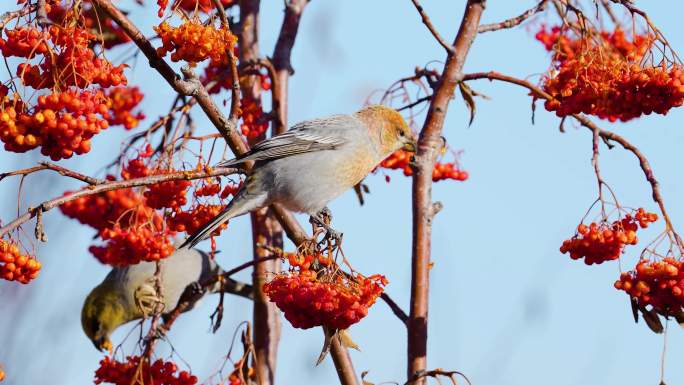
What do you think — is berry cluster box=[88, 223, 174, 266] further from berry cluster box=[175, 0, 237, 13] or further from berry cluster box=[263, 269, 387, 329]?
berry cluster box=[263, 269, 387, 329]

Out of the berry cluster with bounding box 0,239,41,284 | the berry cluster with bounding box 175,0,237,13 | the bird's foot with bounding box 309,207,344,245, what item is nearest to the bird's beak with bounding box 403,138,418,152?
the bird's foot with bounding box 309,207,344,245

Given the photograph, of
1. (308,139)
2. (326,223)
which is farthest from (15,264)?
(308,139)

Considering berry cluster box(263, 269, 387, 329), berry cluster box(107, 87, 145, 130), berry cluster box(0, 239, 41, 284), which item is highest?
berry cluster box(107, 87, 145, 130)

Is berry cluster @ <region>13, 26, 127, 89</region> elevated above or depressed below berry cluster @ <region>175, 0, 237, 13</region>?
below

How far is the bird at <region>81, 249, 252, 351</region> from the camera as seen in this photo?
596 cm

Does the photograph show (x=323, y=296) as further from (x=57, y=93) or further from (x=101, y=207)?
(x=101, y=207)

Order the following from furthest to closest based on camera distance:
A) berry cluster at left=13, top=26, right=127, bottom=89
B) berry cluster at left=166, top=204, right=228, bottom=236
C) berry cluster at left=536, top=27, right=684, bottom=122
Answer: berry cluster at left=166, top=204, right=228, bottom=236, berry cluster at left=536, top=27, right=684, bottom=122, berry cluster at left=13, top=26, right=127, bottom=89

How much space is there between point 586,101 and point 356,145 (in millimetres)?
1338

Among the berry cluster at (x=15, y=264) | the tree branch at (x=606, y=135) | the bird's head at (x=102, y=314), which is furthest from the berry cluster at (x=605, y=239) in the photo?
the bird's head at (x=102, y=314)

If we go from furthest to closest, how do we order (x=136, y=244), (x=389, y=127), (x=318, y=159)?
(x=389, y=127) < (x=318, y=159) < (x=136, y=244)

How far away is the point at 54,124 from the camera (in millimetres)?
2732

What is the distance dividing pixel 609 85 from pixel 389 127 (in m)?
1.42

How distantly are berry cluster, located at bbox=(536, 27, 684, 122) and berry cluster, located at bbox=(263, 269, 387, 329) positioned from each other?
115 cm

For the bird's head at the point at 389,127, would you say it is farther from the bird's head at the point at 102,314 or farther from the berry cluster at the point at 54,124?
the bird's head at the point at 102,314
